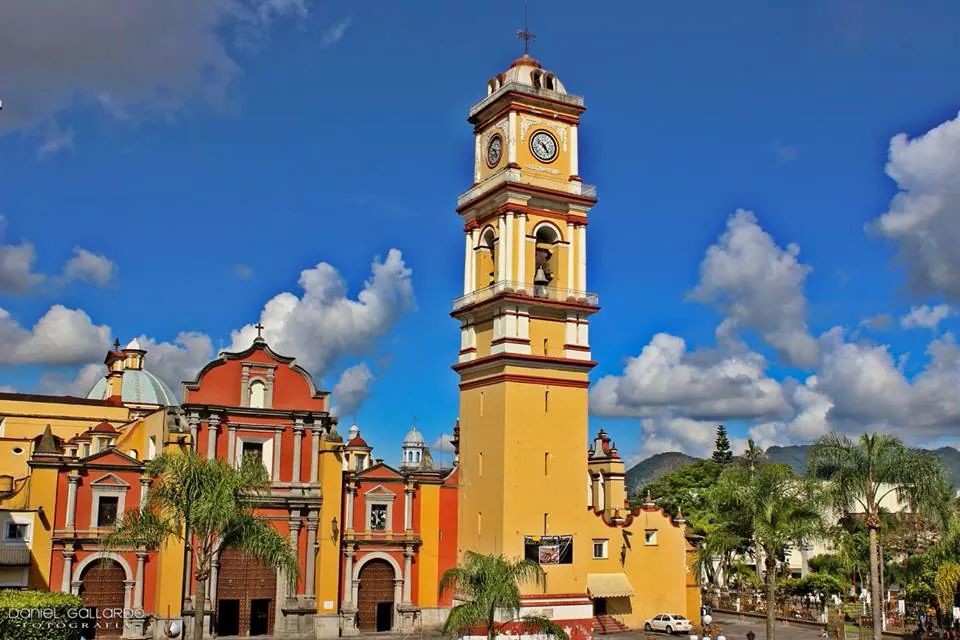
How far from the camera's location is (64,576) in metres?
38.8

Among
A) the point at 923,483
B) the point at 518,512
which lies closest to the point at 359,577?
the point at 518,512

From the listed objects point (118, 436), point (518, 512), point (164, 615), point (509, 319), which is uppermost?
point (509, 319)

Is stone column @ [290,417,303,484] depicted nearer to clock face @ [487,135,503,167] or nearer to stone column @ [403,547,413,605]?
stone column @ [403,547,413,605]

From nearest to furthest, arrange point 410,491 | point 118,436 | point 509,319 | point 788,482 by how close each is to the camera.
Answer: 1. point 788,482
2. point 509,319
3. point 410,491
4. point 118,436

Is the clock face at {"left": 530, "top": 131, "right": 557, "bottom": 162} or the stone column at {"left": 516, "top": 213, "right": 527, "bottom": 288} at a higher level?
the clock face at {"left": 530, "top": 131, "right": 557, "bottom": 162}

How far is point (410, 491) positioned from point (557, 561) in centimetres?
750

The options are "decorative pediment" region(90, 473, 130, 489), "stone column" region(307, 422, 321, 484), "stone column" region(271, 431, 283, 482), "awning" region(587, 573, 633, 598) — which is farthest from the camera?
"awning" region(587, 573, 633, 598)

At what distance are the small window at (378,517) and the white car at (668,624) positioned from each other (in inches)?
502

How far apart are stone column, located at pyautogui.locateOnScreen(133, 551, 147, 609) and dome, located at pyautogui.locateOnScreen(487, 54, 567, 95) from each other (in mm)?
24506

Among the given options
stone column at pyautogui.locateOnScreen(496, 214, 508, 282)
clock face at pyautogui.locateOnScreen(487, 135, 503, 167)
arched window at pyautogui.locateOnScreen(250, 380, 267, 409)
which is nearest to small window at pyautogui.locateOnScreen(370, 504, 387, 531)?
arched window at pyautogui.locateOnScreen(250, 380, 267, 409)

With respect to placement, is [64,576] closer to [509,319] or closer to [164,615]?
[164,615]

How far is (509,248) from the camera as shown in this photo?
42156mm

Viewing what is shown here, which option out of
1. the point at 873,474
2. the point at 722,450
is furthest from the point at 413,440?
the point at 873,474

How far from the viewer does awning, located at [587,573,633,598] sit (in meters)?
43.8
